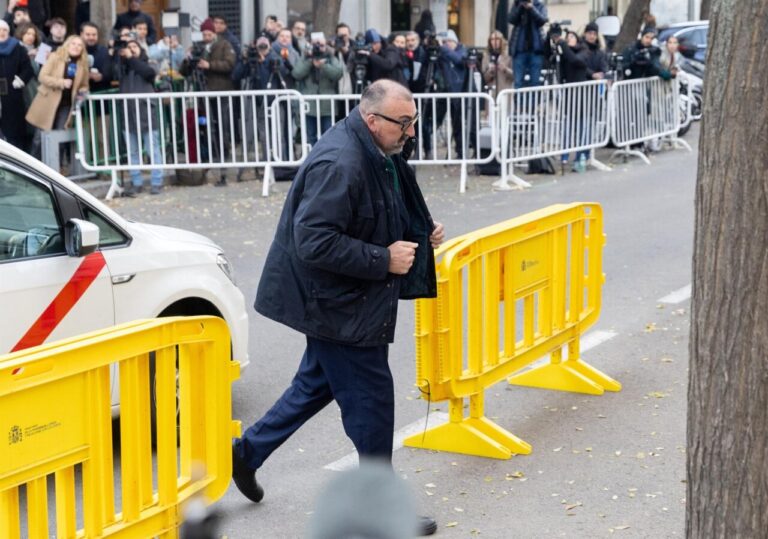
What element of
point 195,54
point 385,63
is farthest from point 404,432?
point 385,63

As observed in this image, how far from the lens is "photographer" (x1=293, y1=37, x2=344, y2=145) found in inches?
644

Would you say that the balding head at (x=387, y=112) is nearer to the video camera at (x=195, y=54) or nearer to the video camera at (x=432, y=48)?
the video camera at (x=195, y=54)

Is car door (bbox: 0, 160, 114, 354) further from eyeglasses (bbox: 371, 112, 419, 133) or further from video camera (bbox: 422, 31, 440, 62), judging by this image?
video camera (bbox: 422, 31, 440, 62)

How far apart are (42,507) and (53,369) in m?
0.46

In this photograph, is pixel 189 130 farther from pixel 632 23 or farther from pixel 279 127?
pixel 632 23

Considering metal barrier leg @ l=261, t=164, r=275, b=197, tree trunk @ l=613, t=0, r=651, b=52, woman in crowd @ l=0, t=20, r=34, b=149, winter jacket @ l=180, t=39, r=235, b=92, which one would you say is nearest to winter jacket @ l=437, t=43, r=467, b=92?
winter jacket @ l=180, t=39, r=235, b=92

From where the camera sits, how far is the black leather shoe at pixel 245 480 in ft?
18.6

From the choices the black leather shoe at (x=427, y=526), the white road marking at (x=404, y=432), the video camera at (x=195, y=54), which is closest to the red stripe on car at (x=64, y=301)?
the white road marking at (x=404, y=432)

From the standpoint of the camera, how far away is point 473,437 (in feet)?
21.4

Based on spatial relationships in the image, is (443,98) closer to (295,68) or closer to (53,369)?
(295,68)

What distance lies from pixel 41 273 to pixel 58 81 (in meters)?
9.07

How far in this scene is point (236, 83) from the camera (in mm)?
16625

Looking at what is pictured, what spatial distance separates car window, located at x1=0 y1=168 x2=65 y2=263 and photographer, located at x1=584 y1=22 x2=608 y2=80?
1281 cm

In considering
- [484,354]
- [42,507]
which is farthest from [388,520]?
[484,354]
